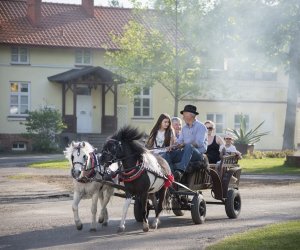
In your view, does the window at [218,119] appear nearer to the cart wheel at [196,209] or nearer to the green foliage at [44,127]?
the green foliage at [44,127]

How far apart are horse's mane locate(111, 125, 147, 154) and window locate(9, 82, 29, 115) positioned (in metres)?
31.9

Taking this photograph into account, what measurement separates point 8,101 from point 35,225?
102ft

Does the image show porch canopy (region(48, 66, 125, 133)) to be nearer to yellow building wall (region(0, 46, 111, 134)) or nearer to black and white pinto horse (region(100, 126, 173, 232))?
yellow building wall (region(0, 46, 111, 134))

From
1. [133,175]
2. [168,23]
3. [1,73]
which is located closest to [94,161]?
[133,175]

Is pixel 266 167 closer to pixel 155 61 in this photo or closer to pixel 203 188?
pixel 155 61

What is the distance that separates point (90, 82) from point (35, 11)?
548 centimetres

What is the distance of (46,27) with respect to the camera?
45.0m

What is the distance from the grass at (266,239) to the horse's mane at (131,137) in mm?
2136

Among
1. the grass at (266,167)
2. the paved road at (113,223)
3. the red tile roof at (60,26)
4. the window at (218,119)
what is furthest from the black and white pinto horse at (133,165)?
the window at (218,119)

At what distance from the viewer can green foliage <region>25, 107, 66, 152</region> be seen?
134 ft

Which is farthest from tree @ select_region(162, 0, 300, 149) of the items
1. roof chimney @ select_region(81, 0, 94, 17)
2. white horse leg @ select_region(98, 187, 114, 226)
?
roof chimney @ select_region(81, 0, 94, 17)

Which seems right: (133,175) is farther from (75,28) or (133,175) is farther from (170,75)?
(75,28)

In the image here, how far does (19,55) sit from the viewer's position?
44.1 m

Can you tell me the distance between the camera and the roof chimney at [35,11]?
147 feet
